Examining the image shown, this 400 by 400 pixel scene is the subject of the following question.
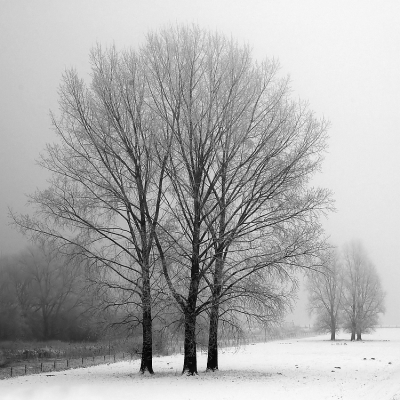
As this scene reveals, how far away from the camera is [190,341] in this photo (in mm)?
18141

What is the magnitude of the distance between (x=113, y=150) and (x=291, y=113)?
7.99m

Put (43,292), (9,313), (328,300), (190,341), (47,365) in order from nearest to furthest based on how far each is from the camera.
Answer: (190,341)
(47,365)
(9,313)
(43,292)
(328,300)

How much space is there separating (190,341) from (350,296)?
49.5 metres

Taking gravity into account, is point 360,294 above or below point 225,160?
below

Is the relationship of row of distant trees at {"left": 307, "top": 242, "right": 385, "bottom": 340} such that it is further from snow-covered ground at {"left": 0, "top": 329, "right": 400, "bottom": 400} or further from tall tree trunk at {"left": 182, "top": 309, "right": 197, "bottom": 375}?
tall tree trunk at {"left": 182, "top": 309, "right": 197, "bottom": 375}

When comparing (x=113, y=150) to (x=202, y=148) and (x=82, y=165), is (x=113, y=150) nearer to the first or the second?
(x=82, y=165)

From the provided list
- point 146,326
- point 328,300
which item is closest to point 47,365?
point 146,326

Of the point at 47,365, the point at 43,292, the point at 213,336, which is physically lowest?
the point at 47,365

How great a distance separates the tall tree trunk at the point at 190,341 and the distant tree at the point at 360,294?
4748cm

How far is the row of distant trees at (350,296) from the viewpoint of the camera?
6119cm

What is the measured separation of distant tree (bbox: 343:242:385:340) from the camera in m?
60.8

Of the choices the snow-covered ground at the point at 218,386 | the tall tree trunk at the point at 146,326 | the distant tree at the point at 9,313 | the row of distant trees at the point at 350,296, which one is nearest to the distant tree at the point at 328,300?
the row of distant trees at the point at 350,296

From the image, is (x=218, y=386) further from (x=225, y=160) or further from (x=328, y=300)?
(x=328, y=300)

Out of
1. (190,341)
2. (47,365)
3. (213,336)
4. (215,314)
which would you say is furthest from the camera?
(47,365)
